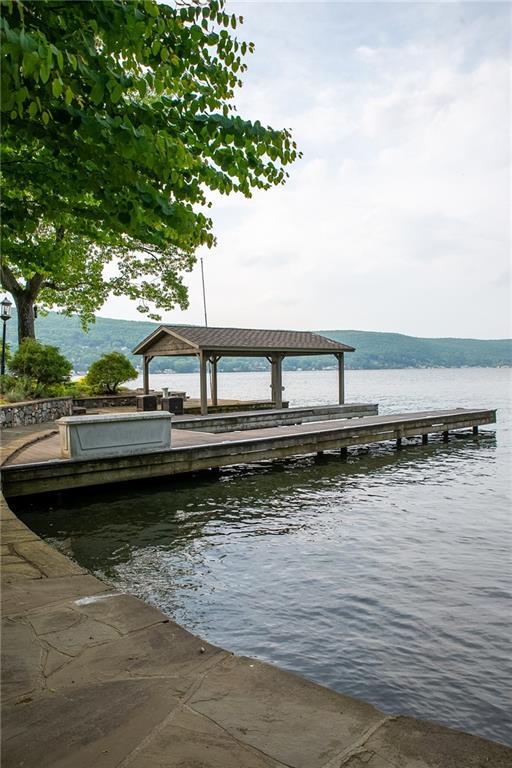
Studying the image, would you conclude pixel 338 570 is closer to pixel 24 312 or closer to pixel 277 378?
pixel 277 378

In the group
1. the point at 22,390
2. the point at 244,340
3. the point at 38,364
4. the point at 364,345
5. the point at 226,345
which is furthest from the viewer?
the point at 364,345

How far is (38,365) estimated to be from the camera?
2062 centimetres

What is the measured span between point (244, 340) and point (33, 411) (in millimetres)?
9191

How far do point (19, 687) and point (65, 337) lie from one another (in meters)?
177

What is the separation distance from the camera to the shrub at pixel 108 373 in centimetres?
2595

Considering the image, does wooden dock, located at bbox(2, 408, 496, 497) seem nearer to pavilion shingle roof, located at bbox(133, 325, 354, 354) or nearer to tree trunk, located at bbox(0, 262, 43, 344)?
pavilion shingle roof, located at bbox(133, 325, 354, 354)

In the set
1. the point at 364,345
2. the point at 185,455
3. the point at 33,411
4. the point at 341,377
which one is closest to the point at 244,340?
the point at 341,377

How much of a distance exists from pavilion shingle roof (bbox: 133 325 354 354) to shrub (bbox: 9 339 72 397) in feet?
13.5

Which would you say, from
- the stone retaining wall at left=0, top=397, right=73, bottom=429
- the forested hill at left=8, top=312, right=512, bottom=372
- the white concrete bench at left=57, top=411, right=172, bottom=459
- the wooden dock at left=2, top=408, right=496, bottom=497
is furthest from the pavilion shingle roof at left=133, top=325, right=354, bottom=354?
the forested hill at left=8, top=312, right=512, bottom=372

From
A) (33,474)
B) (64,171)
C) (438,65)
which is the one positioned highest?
(438,65)

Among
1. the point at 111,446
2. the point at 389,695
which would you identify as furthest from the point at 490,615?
the point at 111,446

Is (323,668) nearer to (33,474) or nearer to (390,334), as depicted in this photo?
(33,474)

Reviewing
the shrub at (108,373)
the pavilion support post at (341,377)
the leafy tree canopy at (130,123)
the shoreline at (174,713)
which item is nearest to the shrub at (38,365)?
the shrub at (108,373)

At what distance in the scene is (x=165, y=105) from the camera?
15.5 ft
